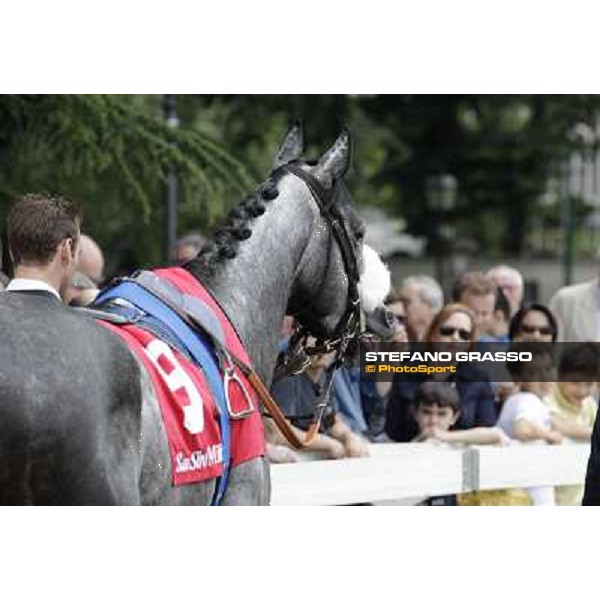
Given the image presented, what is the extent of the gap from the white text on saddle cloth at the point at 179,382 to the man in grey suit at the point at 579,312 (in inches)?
206

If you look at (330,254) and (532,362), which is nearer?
(330,254)

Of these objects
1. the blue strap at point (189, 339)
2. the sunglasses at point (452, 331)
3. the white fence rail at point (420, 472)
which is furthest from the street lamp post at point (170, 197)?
the blue strap at point (189, 339)

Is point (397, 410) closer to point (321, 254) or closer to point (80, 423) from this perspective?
point (321, 254)

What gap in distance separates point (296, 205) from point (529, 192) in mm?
21674

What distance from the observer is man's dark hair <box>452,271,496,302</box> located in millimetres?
9227

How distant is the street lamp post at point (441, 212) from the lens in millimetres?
23078

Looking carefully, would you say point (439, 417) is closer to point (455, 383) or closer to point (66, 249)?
point (455, 383)

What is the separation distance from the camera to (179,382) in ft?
15.6

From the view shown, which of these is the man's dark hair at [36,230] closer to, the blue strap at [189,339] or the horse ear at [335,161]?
the blue strap at [189,339]

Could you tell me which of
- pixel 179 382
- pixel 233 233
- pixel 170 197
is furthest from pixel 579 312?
pixel 179 382

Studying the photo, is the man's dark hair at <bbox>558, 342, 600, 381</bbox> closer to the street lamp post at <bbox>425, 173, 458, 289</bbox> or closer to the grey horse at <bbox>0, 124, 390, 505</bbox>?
the grey horse at <bbox>0, 124, 390, 505</bbox>

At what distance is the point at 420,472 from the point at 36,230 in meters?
3.65

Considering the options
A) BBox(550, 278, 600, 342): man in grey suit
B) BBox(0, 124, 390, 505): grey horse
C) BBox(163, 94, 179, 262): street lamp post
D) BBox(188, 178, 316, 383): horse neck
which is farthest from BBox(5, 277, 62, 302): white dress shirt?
BBox(163, 94, 179, 262): street lamp post
